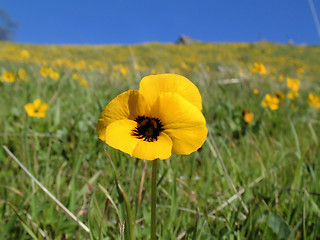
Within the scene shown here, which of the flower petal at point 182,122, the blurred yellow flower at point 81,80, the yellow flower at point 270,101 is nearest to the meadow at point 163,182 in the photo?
the yellow flower at point 270,101

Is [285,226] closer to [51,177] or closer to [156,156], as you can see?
[156,156]

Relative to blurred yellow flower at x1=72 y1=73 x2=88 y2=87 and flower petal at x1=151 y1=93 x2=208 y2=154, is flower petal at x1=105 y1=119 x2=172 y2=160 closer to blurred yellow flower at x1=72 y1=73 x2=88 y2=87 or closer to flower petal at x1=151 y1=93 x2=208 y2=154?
flower petal at x1=151 y1=93 x2=208 y2=154

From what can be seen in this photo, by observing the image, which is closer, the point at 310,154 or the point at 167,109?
the point at 167,109

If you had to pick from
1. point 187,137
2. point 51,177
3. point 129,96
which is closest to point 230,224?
point 187,137

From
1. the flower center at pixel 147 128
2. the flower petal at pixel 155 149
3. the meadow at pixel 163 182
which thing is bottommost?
the meadow at pixel 163 182

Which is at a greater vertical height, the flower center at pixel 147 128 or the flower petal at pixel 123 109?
the flower petal at pixel 123 109

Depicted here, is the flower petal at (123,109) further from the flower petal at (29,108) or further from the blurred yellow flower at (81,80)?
the blurred yellow flower at (81,80)

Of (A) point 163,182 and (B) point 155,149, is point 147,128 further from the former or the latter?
(A) point 163,182
